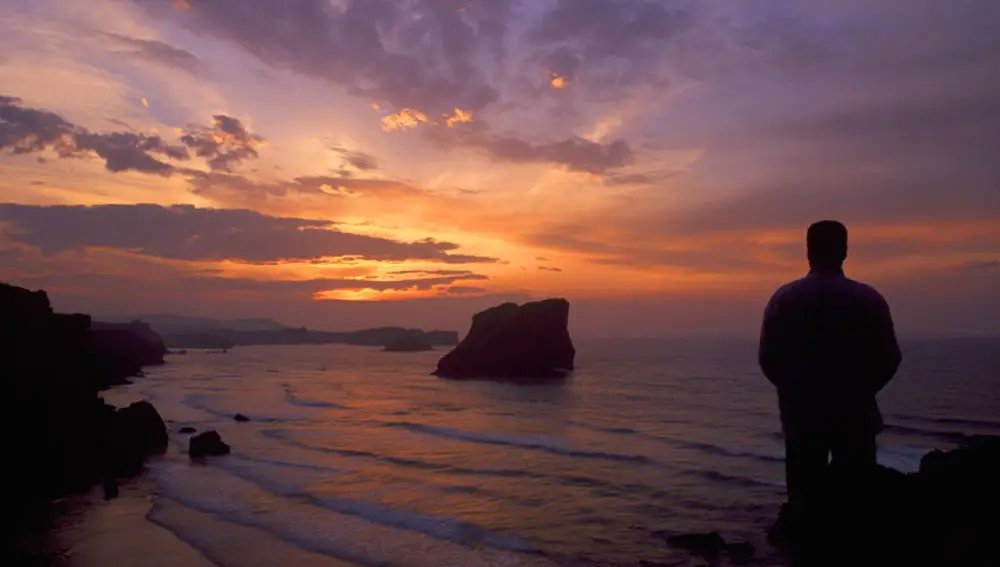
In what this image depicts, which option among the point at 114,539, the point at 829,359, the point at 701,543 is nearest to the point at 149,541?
the point at 114,539

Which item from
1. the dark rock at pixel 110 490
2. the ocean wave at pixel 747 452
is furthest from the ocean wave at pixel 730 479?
the dark rock at pixel 110 490

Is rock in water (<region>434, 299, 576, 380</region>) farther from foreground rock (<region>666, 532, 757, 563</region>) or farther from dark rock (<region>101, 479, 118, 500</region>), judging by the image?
foreground rock (<region>666, 532, 757, 563</region>)

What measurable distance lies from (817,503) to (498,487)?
1551 centimetres

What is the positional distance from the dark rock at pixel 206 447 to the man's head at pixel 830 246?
992 inches

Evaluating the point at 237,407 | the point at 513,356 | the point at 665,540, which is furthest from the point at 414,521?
the point at 513,356

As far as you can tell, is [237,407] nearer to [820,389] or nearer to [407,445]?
[407,445]

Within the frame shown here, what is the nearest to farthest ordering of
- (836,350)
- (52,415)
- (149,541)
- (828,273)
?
(836,350) < (828,273) < (149,541) < (52,415)

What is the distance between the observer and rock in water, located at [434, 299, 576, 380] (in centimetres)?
7950

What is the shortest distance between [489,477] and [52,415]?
13.9m

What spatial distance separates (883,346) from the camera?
4.55 meters

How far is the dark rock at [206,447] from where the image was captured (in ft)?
80.2

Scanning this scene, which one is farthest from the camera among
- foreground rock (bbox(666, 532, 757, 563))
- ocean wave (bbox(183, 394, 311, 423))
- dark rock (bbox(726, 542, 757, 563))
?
ocean wave (bbox(183, 394, 311, 423))

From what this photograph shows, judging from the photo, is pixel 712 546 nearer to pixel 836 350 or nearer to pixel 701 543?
pixel 701 543

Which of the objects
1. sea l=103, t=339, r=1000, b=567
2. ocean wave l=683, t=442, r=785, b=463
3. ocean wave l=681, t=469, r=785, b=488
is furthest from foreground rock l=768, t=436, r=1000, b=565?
ocean wave l=683, t=442, r=785, b=463
